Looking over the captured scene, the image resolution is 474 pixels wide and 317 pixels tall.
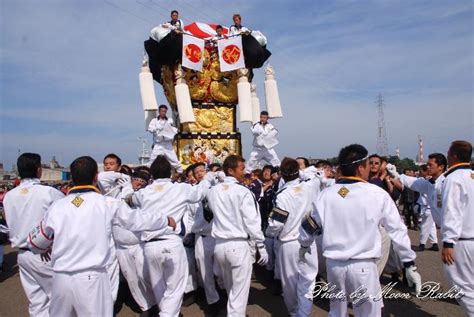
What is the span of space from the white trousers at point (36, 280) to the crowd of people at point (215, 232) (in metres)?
0.01

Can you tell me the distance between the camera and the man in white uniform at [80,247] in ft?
9.60

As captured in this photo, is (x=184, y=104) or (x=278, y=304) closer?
(x=278, y=304)

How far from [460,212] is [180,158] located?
912 cm

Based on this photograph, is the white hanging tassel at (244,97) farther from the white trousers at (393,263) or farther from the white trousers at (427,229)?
the white trousers at (393,263)

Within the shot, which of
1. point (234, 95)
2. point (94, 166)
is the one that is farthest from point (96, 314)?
point (234, 95)

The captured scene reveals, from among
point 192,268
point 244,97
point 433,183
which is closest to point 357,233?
point 433,183

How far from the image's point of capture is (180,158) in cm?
1191

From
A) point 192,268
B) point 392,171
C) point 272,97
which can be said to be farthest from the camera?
point 272,97

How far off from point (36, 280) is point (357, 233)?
10.3 feet

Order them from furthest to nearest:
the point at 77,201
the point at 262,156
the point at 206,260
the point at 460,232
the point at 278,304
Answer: the point at 262,156
the point at 278,304
the point at 206,260
the point at 460,232
the point at 77,201

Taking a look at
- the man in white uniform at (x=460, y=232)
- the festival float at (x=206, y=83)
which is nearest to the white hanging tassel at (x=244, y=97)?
the festival float at (x=206, y=83)

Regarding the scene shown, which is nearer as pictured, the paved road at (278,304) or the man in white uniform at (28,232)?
the man in white uniform at (28,232)

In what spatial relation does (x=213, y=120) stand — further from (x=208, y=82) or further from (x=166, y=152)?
(x=166, y=152)

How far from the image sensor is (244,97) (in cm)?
1153
